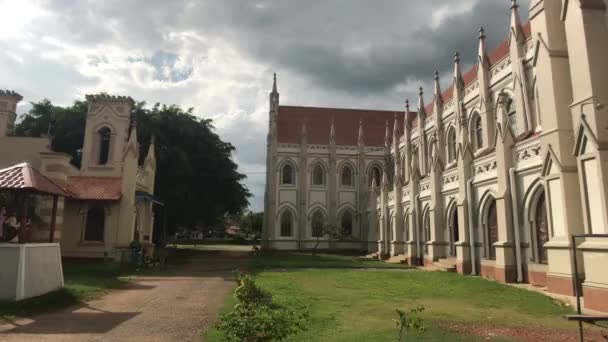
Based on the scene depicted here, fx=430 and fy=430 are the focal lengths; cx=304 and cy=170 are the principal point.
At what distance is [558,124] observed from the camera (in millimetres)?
11805

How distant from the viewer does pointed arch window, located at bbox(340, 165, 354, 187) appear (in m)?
42.1

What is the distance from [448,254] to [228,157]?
737 inches

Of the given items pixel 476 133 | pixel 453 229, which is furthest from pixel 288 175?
pixel 453 229

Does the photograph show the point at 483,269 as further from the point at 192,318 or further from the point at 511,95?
the point at 192,318

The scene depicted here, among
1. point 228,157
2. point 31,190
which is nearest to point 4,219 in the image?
point 31,190

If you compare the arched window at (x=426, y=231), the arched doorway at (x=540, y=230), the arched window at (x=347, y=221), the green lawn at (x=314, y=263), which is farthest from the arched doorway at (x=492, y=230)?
the arched window at (x=347, y=221)

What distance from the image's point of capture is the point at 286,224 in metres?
40.5

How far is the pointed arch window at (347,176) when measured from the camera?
42.1 m

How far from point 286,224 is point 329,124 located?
37.9ft

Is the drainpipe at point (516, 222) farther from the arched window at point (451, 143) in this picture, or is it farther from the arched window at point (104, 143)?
the arched window at point (104, 143)

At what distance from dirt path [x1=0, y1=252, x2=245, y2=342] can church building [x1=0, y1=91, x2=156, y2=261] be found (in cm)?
819

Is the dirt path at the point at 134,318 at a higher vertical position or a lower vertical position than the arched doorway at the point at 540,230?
lower

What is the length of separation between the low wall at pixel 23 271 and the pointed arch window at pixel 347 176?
32.2m

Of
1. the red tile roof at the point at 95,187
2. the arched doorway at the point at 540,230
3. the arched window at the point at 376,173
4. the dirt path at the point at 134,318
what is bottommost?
the dirt path at the point at 134,318
